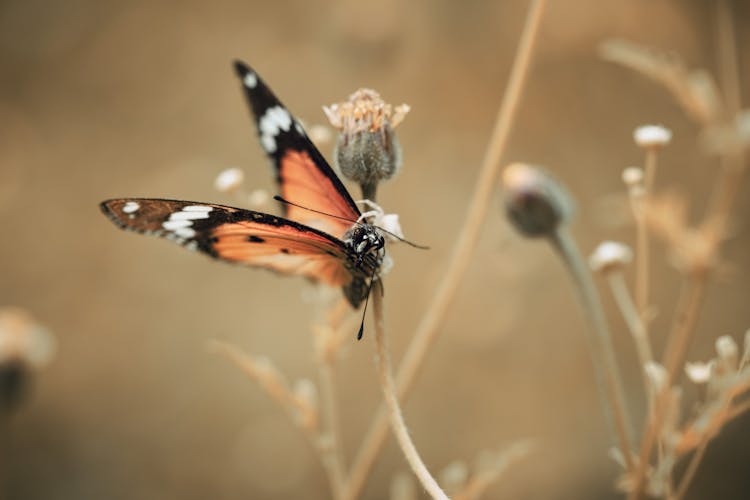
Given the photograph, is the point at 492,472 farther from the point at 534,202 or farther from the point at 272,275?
the point at 272,275

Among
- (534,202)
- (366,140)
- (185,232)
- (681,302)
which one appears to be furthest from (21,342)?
(681,302)

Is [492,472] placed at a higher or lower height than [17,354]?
lower

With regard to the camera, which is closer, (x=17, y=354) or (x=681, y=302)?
(x=681, y=302)

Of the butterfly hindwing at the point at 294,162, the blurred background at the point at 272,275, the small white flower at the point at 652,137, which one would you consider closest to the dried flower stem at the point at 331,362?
the butterfly hindwing at the point at 294,162

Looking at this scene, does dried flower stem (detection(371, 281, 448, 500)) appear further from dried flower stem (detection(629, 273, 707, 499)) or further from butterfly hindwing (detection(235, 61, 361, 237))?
dried flower stem (detection(629, 273, 707, 499))

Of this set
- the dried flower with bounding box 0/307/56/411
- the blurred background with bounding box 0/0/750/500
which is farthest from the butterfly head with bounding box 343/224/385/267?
the blurred background with bounding box 0/0/750/500
